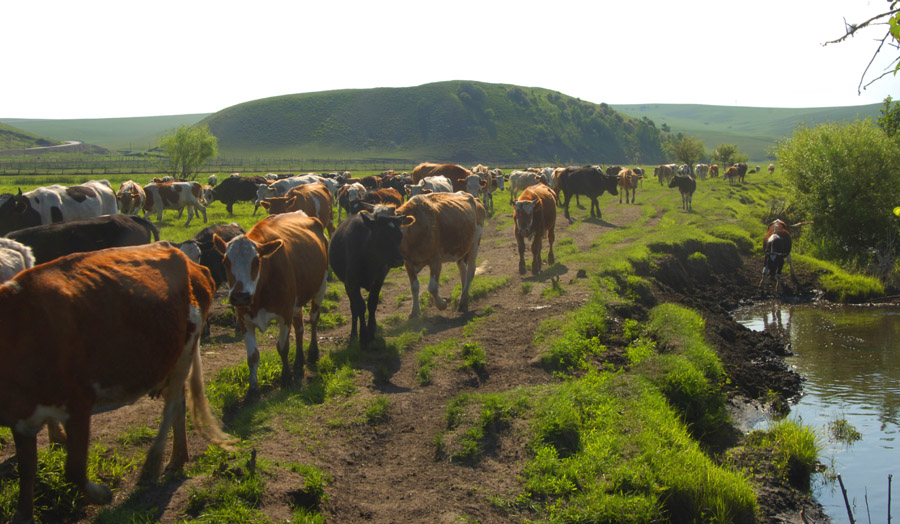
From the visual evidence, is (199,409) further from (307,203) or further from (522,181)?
(522,181)

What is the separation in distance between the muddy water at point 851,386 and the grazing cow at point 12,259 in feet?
29.4

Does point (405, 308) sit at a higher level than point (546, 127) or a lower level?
lower

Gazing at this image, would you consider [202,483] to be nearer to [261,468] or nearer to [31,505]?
[261,468]

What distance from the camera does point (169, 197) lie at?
2859 centimetres

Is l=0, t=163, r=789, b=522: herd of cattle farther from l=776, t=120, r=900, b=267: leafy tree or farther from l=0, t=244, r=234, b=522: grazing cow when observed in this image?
l=776, t=120, r=900, b=267: leafy tree

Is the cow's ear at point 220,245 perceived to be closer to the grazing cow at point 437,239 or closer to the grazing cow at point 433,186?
the grazing cow at point 437,239

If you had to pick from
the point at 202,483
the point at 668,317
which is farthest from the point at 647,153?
the point at 202,483

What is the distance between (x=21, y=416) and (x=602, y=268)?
46.7 feet

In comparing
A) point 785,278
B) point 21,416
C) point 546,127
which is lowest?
point 785,278

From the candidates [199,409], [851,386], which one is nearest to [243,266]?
[199,409]

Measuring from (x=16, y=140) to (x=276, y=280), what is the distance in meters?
177

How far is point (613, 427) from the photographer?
320 inches

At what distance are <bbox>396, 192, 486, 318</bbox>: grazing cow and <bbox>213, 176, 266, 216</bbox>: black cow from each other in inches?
855

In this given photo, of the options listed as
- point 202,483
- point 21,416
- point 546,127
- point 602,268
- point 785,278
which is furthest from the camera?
point 546,127
